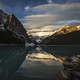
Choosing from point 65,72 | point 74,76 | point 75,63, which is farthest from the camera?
point 75,63

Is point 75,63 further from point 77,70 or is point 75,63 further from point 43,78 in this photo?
point 43,78

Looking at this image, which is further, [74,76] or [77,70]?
[77,70]

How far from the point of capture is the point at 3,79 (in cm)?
2638

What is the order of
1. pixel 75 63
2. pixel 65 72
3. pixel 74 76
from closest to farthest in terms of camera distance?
pixel 74 76
pixel 65 72
pixel 75 63

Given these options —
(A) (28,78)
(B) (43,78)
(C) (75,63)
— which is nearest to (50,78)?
(B) (43,78)

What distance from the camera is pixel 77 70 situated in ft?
90.2

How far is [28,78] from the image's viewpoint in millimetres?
27391

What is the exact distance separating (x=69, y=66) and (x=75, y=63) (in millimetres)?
1203

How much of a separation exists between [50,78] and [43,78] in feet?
2.97

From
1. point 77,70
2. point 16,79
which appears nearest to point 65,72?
point 77,70

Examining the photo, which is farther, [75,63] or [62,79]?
[75,63]

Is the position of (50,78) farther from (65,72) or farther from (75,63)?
(75,63)

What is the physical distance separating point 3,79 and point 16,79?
1.62m

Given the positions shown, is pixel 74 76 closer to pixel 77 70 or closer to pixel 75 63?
pixel 77 70
